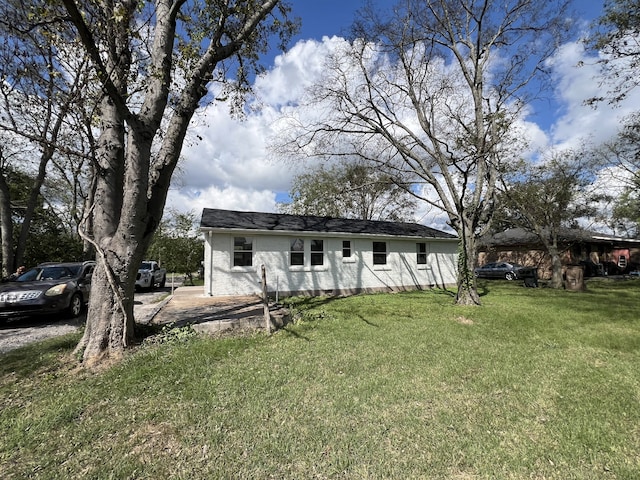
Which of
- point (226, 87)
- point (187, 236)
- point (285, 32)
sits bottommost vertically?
point (187, 236)

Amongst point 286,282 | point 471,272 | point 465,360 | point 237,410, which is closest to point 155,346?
point 237,410

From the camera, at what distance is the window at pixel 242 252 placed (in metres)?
11.7

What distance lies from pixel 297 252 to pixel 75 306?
298 inches

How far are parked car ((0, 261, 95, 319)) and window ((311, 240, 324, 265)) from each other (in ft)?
25.9

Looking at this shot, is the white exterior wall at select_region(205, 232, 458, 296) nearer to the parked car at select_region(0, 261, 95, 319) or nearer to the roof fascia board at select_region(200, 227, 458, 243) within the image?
the roof fascia board at select_region(200, 227, 458, 243)

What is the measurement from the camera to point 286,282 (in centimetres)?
1245

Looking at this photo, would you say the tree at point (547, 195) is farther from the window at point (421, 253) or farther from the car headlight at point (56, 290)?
the car headlight at point (56, 290)

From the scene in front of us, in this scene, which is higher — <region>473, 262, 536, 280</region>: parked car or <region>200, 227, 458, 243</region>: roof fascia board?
<region>200, 227, 458, 243</region>: roof fascia board

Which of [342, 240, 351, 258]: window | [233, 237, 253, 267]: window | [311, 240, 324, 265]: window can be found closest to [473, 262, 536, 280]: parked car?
[342, 240, 351, 258]: window

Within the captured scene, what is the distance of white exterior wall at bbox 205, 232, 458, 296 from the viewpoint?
11.4 metres

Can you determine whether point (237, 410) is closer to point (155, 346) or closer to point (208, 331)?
point (155, 346)

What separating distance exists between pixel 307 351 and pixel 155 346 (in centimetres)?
269

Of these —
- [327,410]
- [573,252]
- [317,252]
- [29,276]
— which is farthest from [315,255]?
[573,252]

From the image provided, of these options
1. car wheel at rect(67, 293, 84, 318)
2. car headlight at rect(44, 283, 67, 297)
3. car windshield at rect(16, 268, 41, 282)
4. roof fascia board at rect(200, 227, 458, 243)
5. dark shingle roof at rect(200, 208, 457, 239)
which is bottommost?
car wheel at rect(67, 293, 84, 318)
